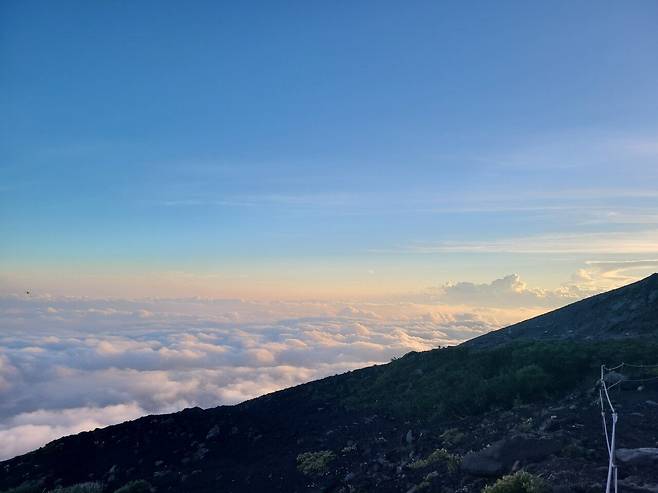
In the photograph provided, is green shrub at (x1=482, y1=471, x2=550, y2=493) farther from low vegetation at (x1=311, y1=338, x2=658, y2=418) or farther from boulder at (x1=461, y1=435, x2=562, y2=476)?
low vegetation at (x1=311, y1=338, x2=658, y2=418)

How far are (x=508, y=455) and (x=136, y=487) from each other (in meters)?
13.7

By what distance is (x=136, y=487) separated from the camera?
1803 cm

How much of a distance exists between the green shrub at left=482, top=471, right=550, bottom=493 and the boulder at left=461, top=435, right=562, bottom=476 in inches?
61.1

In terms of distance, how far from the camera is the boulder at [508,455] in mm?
11925

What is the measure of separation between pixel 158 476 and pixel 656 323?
29.5m

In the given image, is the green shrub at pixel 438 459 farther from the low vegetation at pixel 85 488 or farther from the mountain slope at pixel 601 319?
the mountain slope at pixel 601 319

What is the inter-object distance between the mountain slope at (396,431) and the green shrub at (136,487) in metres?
0.63

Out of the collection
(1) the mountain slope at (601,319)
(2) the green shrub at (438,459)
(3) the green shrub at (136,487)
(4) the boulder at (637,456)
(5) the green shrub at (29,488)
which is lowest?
(4) the boulder at (637,456)

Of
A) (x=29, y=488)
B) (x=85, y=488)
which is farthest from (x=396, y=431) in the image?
(x=29, y=488)

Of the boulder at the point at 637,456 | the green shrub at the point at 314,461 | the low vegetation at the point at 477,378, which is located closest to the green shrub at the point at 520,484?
the boulder at the point at 637,456

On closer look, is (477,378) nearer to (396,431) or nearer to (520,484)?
(396,431)

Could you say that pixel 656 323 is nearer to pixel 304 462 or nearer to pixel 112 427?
pixel 304 462

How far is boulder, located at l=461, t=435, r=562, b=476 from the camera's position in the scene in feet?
39.1

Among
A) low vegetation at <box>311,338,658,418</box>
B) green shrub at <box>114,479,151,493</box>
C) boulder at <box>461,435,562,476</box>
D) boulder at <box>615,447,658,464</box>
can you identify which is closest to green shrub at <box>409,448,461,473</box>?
boulder at <box>461,435,562,476</box>
